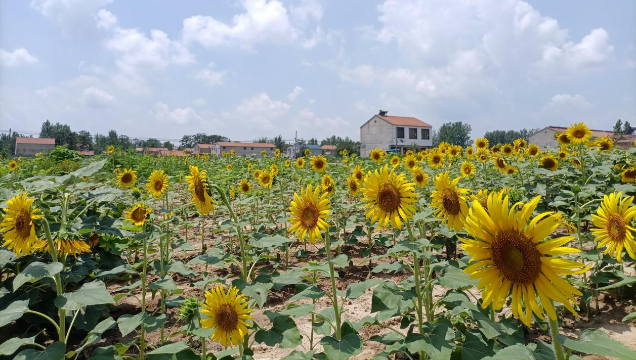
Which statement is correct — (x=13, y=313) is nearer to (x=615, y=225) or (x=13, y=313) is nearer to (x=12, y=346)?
(x=12, y=346)

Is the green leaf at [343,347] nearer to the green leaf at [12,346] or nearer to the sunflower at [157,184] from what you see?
the green leaf at [12,346]

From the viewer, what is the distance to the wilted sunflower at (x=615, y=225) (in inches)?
80.6

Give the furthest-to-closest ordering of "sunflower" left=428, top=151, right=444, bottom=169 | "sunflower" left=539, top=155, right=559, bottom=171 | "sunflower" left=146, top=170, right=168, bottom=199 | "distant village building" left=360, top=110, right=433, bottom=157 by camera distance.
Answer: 1. "distant village building" left=360, top=110, right=433, bottom=157
2. "sunflower" left=428, top=151, right=444, bottom=169
3. "sunflower" left=539, top=155, right=559, bottom=171
4. "sunflower" left=146, top=170, right=168, bottom=199

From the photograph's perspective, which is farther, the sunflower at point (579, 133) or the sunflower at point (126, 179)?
the sunflower at point (579, 133)

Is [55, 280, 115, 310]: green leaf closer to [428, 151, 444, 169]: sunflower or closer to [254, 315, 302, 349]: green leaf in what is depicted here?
[254, 315, 302, 349]: green leaf

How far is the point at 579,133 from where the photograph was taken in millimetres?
5863

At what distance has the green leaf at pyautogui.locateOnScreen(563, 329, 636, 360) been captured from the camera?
111cm

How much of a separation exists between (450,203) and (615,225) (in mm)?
949

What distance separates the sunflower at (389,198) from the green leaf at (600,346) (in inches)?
38.0

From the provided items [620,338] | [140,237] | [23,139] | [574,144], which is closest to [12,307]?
[140,237]

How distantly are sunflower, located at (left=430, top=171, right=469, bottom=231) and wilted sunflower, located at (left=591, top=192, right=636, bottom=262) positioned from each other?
0.70m

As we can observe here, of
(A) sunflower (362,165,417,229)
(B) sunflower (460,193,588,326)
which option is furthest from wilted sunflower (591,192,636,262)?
(B) sunflower (460,193,588,326)

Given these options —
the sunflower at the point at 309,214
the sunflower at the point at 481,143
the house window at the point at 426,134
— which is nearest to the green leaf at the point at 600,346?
the sunflower at the point at 309,214

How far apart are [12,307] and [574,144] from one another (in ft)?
22.6
